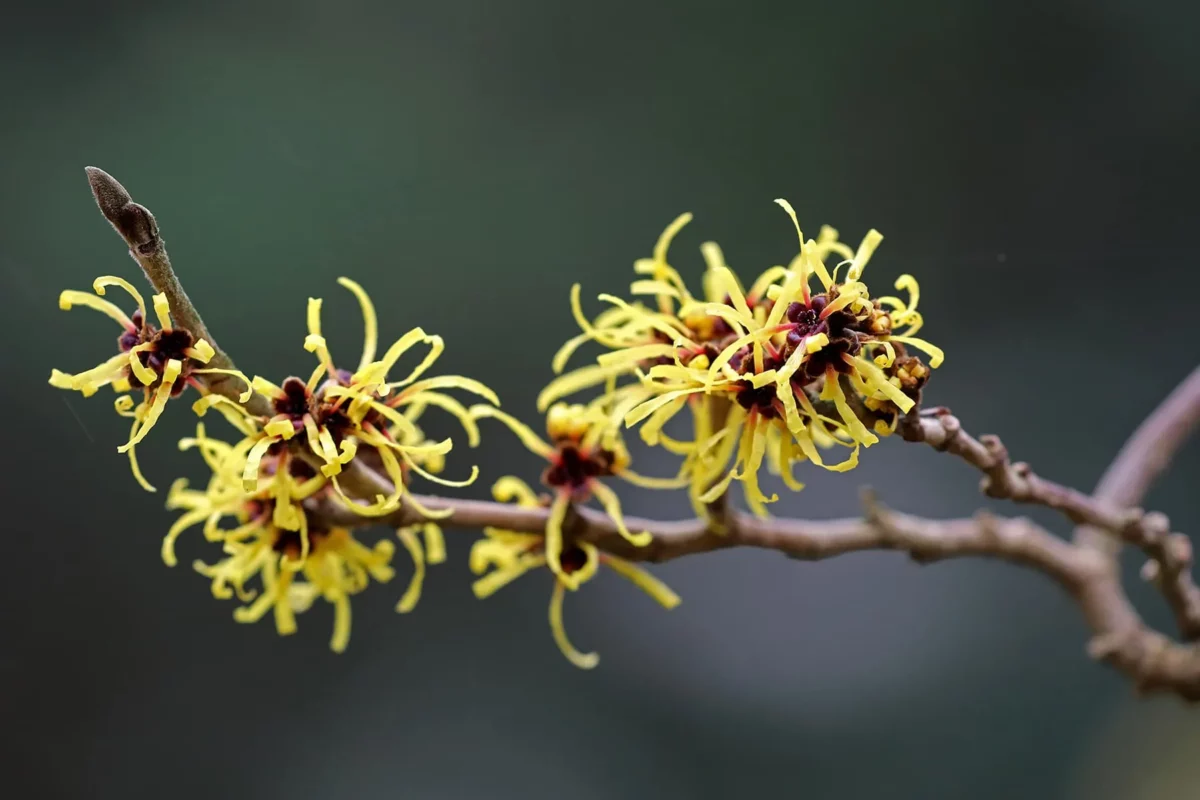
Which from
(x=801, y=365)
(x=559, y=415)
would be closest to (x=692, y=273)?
(x=559, y=415)

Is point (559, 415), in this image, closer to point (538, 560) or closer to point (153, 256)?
point (538, 560)

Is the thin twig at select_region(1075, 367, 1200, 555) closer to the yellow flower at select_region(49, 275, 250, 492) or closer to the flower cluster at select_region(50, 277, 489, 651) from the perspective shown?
the flower cluster at select_region(50, 277, 489, 651)

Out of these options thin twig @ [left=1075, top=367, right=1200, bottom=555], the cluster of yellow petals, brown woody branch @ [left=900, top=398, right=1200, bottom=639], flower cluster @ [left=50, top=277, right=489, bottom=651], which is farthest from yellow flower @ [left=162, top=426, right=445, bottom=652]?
thin twig @ [left=1075, top=367, right=1200, bottom=555]

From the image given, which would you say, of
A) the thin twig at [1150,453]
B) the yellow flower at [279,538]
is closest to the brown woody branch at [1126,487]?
the thin twig at [1150,453]

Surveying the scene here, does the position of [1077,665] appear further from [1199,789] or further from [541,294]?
[541,294]

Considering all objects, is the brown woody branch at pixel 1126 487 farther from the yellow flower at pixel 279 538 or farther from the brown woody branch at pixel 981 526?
the yellow flower at pixel 279 538
